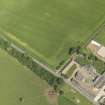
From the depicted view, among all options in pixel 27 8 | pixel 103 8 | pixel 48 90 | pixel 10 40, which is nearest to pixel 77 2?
pixel 103 8

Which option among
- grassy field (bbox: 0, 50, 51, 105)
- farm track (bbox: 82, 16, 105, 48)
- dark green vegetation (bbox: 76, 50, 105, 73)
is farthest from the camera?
farm track (bbox: 82, 16, 105, 48)

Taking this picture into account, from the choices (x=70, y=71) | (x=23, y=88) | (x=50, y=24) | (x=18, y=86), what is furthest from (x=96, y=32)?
(x=18, y=86)

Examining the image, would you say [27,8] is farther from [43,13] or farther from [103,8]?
[103,8]

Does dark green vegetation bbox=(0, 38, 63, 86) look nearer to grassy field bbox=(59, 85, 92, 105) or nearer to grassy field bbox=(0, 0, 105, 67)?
grassy field bbox=(0, 0, 105, 67)

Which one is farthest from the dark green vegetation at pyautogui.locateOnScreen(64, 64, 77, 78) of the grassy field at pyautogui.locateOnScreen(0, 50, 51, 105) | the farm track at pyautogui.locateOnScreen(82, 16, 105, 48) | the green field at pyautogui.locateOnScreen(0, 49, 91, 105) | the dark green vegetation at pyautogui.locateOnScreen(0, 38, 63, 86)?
the farm track at pyautogui.locateOnScreen(82, 16, 105, 48)

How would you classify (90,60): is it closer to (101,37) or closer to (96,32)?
(101,37)
